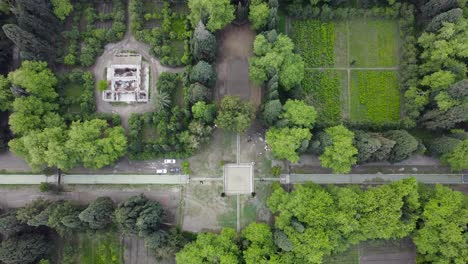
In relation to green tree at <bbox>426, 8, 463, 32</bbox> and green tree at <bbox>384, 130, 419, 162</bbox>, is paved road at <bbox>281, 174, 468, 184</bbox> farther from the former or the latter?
green tree at <bbox>426, 8, 463, 32</bbox>

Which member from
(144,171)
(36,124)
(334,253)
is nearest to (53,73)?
(36,124)

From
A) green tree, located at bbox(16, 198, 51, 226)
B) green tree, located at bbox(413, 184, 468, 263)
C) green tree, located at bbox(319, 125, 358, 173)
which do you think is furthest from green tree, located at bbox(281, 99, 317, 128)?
green tree, located at bbox(16, 198, 51, 226)

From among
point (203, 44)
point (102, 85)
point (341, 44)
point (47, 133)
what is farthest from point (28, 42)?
point (341, 44)

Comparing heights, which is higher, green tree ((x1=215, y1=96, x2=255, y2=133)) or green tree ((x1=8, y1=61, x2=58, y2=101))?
green tree ((x1=8, y1=61, x2=58, y2=101))

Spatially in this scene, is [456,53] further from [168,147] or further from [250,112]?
[168,147]

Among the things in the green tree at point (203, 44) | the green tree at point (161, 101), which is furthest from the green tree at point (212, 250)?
the green tree at point (203, 44)

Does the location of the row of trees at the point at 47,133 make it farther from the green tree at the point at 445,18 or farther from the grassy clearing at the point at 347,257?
the green tree at the point at 445,18
